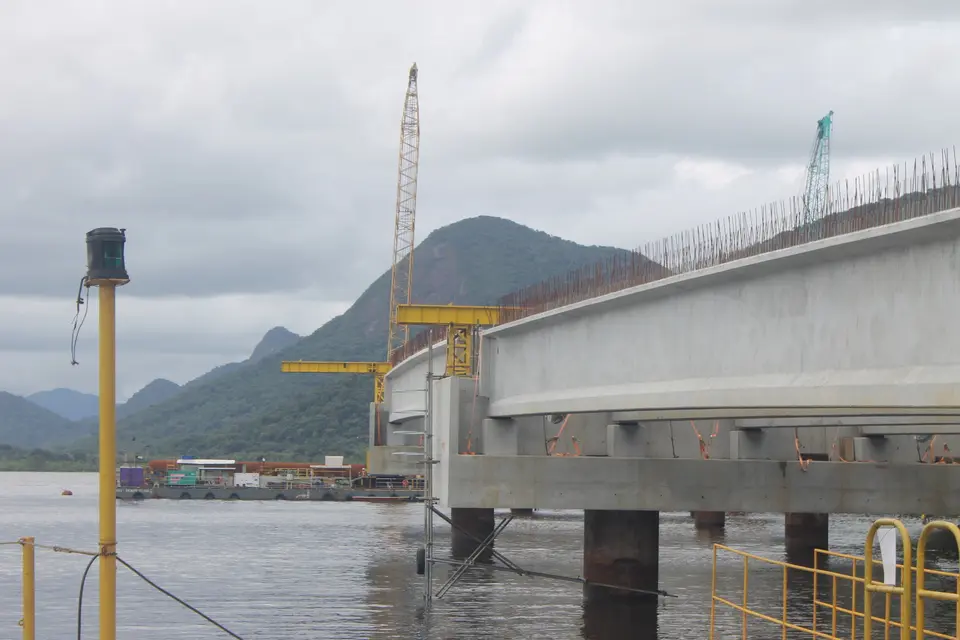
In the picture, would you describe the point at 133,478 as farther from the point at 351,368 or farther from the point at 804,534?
the point at 804,534

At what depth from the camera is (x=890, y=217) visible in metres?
22.4

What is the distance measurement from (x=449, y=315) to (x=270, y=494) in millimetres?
102168

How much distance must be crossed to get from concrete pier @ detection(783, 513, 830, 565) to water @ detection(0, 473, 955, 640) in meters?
3.03

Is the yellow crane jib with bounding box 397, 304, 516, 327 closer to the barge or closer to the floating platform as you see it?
the barge

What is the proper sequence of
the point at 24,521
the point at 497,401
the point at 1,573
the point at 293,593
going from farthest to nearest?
1. the point at 24,521
2. the point at 1,573
3. the point at 293,593
4. the point at 497,401

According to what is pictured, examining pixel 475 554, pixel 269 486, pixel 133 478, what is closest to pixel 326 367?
pixel 269 486

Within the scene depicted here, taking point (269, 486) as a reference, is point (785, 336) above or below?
above

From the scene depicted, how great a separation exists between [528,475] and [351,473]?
13217cm

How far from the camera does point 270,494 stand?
142750 millimetres

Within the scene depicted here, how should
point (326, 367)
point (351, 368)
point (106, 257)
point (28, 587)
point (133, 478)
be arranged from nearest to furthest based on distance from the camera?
point (106, 257), point (28, 587), point (351, 368), point (326, 367), point (133, 478)

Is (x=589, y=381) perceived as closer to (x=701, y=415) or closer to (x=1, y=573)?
(x=701, y=415)

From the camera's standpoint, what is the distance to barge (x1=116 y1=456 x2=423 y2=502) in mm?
141000

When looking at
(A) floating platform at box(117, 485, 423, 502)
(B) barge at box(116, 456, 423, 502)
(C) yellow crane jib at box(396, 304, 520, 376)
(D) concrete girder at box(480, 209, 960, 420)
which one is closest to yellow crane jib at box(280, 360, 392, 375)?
(B) barge at box(116, 456, 423, 502)

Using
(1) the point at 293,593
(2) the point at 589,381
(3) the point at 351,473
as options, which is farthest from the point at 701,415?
(3) the point at 351,473
